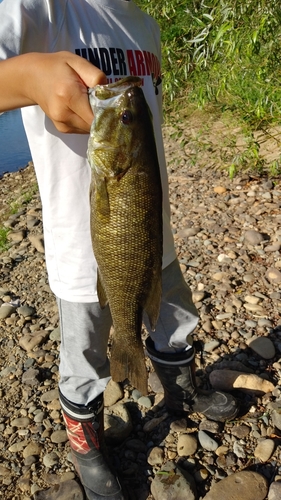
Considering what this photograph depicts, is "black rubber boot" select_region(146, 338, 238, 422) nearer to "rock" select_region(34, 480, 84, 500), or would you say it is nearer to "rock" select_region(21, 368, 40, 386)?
"rock" select_region(34, 480, 84, 500)

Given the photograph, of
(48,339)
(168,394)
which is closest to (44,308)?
(48,339)

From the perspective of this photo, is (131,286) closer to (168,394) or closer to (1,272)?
(168,394)

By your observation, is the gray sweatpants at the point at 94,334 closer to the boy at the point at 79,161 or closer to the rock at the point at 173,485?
the boy at the point at 79,161

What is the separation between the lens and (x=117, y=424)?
9.68 ft

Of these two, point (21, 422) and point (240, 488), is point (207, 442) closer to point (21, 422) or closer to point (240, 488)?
point (240, 488)

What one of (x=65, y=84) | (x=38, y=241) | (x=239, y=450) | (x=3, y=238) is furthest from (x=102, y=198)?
(x=3, y=238)

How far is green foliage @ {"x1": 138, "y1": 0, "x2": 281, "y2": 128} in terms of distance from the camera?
404cm

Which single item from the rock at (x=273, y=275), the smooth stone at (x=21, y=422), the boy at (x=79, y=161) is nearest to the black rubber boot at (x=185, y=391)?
the boy at (x=79, y=161)

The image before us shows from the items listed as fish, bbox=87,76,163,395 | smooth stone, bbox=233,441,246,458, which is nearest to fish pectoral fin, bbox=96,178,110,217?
fish, bbox=87,76,163,395

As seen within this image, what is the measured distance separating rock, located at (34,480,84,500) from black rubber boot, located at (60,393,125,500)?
0.06 metres

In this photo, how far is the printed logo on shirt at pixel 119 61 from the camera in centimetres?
202

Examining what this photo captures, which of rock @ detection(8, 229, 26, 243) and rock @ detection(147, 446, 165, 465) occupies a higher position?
rock @ detection(147, 446, 165, 465)

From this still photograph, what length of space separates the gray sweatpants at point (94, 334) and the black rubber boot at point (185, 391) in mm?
117

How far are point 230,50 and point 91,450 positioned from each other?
11.1ft
